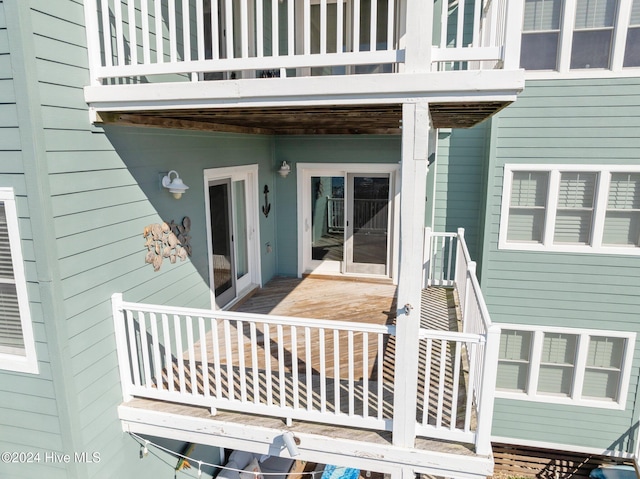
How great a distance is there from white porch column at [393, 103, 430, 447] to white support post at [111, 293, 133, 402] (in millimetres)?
2336

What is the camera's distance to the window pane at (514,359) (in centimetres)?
695

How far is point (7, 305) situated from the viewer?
3.40 m

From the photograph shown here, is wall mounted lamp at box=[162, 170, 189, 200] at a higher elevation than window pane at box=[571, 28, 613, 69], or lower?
lower

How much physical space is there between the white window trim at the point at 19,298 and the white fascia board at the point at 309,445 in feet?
2.87

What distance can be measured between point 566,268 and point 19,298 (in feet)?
22.0

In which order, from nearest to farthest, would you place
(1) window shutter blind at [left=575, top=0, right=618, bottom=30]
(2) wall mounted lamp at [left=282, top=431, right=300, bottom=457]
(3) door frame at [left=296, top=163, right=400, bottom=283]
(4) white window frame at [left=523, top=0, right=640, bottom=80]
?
(2) wall mounted lamp at [left=282, top=431, right=300, bottom=457]
(4) white window frame at [left=523, top=0, right=640, bottom=80]
(1) window shutter blind at [left=575, top=0, right=618, bottom=30]
(3) door frame at [left=296, top=163, right=400, bottom=283]

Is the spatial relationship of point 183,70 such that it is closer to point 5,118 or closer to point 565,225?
point 5,118

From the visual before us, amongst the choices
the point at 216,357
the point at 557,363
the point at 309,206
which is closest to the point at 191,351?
the point at 216,357

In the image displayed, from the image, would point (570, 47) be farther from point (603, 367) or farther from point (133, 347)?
point (133, 347)

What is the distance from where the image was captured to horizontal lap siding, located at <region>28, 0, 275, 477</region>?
3111 mm

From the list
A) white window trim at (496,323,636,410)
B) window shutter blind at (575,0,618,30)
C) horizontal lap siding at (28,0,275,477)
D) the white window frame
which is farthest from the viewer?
white window trim at (496,323,636,410)

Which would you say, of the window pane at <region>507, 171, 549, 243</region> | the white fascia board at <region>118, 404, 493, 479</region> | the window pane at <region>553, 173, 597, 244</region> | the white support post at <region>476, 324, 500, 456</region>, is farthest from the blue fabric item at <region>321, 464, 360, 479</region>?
the window pane at <region>553, 173, 597, 244</region>

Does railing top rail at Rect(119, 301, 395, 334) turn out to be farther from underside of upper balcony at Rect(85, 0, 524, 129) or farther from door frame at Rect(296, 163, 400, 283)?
door frame at Rect(296, 163, 400, 283)

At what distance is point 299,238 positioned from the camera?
7809 millimetres
